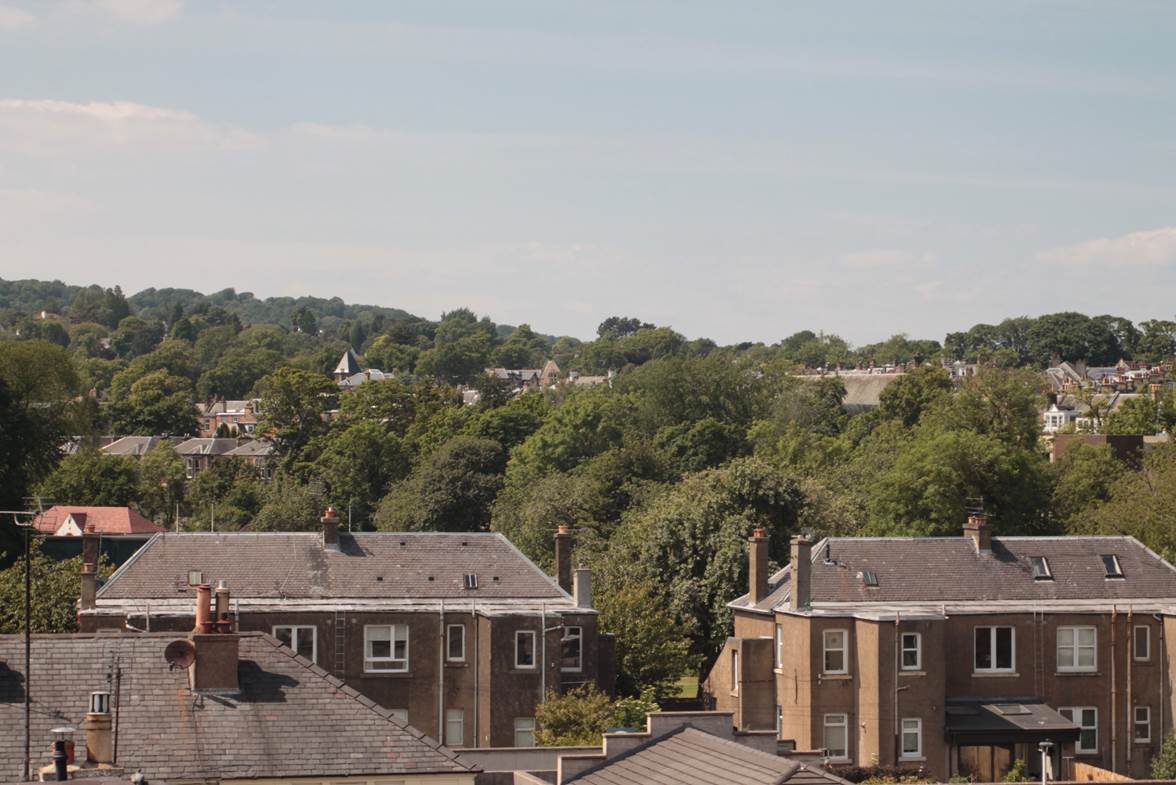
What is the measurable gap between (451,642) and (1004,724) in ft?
49.5

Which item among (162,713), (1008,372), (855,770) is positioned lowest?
(855,770)

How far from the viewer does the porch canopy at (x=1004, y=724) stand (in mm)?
51938

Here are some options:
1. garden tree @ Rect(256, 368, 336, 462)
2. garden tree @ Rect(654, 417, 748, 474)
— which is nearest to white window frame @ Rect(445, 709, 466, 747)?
garden tree @ Rect(654, 417, 748, 474)

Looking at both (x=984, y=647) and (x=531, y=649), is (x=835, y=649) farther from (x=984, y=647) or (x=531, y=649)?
(x=531, y=649)

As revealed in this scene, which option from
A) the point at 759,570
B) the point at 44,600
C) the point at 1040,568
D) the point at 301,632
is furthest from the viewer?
the point at 44,600

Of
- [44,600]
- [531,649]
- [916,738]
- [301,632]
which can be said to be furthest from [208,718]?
[44,600]

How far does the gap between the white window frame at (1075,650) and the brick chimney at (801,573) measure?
7258 millimetres

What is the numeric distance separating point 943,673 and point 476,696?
41.5 feet

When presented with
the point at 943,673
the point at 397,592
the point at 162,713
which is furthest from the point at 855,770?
the point at 162,713

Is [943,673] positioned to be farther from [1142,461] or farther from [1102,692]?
[1142,461]

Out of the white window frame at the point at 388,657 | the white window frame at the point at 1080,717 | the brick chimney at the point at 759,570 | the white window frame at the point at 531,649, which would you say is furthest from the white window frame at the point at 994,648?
the white window frame at the point at 388,657

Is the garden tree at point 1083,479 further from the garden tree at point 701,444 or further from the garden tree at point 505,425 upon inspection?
the garden tree at point 505,425

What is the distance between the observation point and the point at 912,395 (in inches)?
5522

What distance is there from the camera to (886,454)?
107438mm
